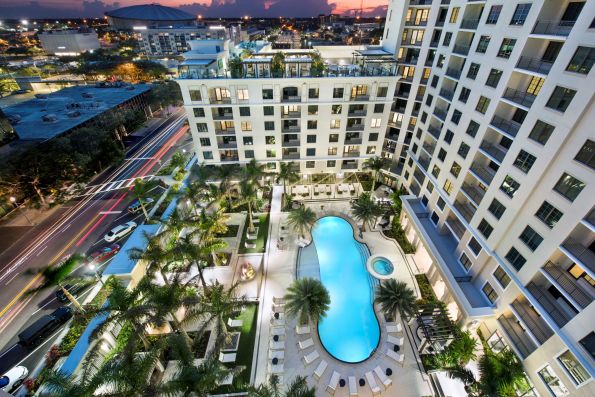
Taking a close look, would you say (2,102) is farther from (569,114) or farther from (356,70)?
(569,114)

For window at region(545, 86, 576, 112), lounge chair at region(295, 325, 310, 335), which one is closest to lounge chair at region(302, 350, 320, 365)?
lounge chair at region(295, 325, 310, 335)

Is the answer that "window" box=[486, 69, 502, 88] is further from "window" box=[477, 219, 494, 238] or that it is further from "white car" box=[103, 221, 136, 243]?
"white car" box=[103, 221, 136, 243]

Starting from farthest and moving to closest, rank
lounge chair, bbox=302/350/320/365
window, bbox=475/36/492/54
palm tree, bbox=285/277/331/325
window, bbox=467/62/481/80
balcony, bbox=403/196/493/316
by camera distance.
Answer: window, bbox=467/62/481/80, window, bbox=475/36/492/54, balcony, bbox=403/196/493/316, lounge chair, bbox=302/350/320/365, palm tree, bbox=285/277/331/325

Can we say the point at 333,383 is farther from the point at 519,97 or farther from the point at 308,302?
the point at 519,97

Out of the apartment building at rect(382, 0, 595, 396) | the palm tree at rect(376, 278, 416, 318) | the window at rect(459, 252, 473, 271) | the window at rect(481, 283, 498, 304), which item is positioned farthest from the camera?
the window at rect(459, 252, 473, 271)

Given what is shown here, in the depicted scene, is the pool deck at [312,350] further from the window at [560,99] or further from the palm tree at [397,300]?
the window at [560,99]

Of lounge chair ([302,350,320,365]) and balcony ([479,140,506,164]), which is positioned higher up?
balcony ([479,140,506,164])

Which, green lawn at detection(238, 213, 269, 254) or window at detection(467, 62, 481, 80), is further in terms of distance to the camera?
green lawn at detection(238, 213, 269, 254)

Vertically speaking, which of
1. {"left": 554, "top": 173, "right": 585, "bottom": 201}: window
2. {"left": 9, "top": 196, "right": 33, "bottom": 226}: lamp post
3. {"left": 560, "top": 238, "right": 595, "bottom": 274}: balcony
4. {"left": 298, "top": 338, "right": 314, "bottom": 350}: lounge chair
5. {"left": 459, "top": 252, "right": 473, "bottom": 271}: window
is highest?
{"left": 554, "top": 173, "right": 585, "bottom": 201}: window
